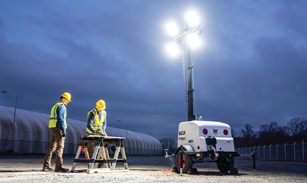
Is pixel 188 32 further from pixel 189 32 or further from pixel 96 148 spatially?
pixel 96 148

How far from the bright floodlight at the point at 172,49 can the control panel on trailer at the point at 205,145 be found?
7.22 meters

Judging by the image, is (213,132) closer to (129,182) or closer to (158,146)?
(129,182)

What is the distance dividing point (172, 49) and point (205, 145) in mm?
8945

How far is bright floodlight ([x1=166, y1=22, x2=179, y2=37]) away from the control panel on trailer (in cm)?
732

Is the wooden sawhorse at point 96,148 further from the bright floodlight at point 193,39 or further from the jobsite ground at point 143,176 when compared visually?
the bright floodlight at point 193,39

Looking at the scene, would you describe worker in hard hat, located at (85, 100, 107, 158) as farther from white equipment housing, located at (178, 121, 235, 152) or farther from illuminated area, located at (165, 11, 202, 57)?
illuminated area, located at (165, 11, 202, 57)

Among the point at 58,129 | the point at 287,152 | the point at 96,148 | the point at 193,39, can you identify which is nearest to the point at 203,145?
the point at 96,148

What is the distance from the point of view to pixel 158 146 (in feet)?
309

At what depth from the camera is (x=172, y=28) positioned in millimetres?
18328

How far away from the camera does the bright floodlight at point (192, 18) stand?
17109mm

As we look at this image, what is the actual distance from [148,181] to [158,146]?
8714cm

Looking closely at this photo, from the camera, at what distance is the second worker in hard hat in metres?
10.9

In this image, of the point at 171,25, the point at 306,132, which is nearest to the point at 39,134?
the point at 171,25

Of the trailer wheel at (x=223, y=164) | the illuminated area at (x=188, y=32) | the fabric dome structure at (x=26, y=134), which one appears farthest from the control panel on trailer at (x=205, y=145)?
the fabric dome structure at (x=26, y=134)
